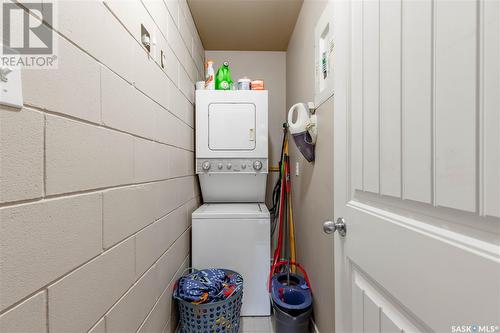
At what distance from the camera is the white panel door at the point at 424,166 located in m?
0.37

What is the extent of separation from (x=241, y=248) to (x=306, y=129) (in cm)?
103

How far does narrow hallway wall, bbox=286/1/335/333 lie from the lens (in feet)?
4.26

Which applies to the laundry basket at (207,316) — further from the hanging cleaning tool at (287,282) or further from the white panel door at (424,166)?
the white panel door at (424,166)

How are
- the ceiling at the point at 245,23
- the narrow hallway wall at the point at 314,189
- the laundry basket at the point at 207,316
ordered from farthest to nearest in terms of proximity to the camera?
1. the ceiling at the point at 245,23
2. the laundry basket at the point at 207,316
3. the narrow hallway wall at the point at 314,189

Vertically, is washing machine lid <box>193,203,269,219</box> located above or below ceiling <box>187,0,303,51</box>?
below

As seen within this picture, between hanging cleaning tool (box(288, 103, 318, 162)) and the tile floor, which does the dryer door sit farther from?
the tile floor

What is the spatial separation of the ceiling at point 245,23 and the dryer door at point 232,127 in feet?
2.54

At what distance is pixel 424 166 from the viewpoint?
0.50 meters

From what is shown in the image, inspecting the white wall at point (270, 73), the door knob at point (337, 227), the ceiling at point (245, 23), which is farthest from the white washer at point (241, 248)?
the ceiling at point (245, 23)

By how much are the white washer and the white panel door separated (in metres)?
1.07

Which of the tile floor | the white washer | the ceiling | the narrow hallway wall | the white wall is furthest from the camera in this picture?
the white wall

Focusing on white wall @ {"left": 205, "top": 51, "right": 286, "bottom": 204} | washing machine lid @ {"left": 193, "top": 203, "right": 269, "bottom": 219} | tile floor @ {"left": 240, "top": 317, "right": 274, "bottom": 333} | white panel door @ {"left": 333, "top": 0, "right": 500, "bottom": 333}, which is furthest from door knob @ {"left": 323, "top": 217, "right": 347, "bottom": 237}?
white wall @ {"left": 205, "top": 51, "right": 286, "bottom": 204}

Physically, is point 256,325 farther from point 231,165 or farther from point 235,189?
point 231,165

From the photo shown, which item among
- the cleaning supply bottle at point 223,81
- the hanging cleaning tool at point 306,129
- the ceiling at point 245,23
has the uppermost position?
the ceiling at point 245,23
